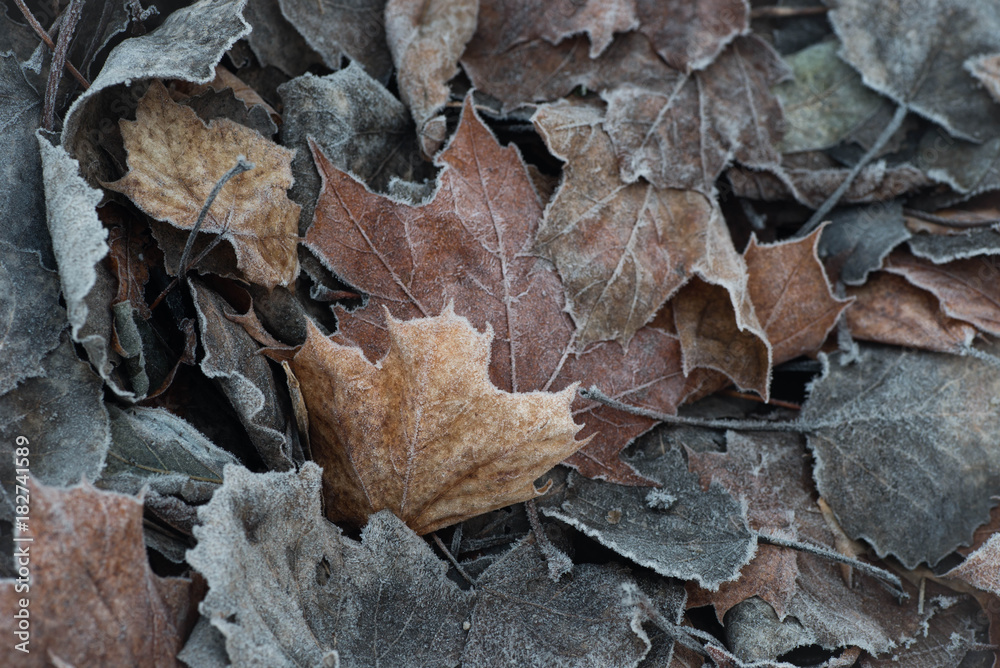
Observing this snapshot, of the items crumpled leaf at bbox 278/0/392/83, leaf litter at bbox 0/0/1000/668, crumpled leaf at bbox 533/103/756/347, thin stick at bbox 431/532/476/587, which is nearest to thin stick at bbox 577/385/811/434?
leaf litter at bbox 0/0/1000/668

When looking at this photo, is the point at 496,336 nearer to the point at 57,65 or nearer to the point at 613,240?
the point at 613,240

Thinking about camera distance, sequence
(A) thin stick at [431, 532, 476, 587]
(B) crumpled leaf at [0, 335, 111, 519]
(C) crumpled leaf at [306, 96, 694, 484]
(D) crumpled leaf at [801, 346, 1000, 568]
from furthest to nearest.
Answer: (D) crumpled leaf at [801, 346, 1000, 568], (C) crumpled leaf at [306, 96, 694, 484], (A) thin stick at [431, 532, 476, 587], (B) crumpled leaf at [0, 335, 111, 519]

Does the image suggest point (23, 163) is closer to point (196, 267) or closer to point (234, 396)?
point (196, 267)

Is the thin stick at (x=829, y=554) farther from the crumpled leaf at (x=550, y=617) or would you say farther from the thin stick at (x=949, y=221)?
the thin stick at (x=949, y=221)

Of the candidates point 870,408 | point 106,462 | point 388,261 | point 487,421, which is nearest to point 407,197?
point 388,261

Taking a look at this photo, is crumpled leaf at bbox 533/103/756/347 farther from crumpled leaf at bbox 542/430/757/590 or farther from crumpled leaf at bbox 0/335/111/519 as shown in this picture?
crumpled leaf at bbox 0/335/111/519

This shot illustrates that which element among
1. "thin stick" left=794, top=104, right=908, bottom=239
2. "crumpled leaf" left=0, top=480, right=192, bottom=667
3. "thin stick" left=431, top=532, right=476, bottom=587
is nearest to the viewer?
"crumpled leaf" left=0, top=480, right=192, bottom=667
